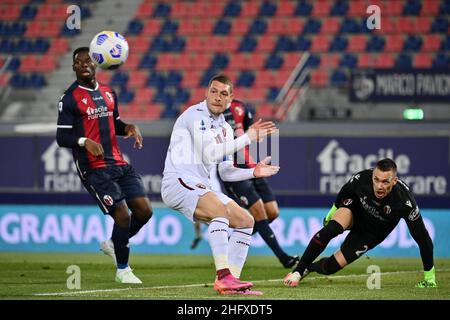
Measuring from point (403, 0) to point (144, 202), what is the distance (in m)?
13.5

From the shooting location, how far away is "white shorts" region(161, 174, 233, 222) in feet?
31.1

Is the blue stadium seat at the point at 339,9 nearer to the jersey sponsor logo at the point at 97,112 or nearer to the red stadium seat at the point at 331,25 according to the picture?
the red stadium seat at the point at 331,25

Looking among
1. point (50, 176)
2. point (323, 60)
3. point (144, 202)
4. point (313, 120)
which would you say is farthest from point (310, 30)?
point (144, 202)

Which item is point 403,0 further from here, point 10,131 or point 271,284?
point 271,284

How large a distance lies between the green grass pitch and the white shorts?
79cm

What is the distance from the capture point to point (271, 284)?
34.8 feet

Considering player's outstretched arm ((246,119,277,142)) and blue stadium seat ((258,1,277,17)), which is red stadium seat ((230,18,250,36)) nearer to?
blue stadium seat ((258,1,277,17))

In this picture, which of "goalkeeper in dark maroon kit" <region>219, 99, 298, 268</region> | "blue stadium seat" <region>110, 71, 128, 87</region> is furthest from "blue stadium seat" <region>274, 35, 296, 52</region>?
"goalkeeper in dark maroon kit" <region>219, 99, 298, 268</region>

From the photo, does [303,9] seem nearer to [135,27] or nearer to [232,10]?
[232,10]

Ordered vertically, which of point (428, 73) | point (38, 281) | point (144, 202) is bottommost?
point (38, 281)

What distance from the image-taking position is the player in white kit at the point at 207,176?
366 inches

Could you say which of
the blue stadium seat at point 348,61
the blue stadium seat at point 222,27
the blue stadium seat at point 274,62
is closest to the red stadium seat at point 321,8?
the blue stadium seat at point 274,62

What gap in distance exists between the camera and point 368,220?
410 inches

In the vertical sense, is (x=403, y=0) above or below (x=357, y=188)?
above
